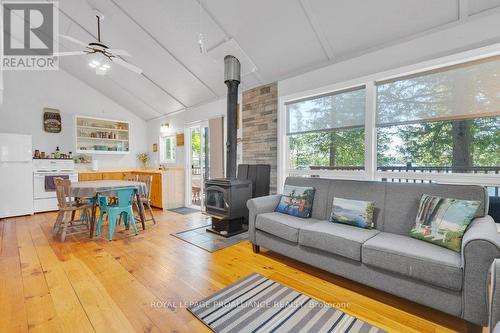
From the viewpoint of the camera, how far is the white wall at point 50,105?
16.5 ft

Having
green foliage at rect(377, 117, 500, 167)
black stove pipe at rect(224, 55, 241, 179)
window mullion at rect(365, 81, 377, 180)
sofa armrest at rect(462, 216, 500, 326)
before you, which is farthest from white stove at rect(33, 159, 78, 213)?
sofa armrest at rect(462, 216, 500, 326)

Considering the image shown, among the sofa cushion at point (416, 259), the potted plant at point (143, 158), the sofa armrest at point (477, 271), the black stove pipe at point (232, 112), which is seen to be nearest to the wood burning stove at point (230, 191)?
the black stove pipe at point (232, 112)

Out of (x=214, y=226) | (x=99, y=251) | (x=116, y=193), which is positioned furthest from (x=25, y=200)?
(x=214, y=226)

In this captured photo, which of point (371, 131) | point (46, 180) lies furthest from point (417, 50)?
point (46, 180)

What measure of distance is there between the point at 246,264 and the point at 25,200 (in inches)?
195

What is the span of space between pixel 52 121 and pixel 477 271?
7.45 m

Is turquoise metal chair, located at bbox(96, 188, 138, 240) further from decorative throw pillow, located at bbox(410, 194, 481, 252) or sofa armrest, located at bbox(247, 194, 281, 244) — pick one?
decorative throw pillow, located at bbox(410, 194, 481, 252)

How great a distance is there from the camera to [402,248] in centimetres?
178

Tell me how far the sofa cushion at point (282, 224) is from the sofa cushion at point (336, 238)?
0.09m

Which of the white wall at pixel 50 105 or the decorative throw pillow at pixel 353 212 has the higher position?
the white wall at pixel 50 105

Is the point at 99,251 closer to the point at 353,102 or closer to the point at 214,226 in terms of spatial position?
the point at 214,226

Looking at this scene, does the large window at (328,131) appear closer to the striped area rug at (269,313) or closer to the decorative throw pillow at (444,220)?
the decorative throw pillow at (444,220)

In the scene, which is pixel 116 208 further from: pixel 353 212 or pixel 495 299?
pixel 495 299

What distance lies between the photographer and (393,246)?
1.83m
